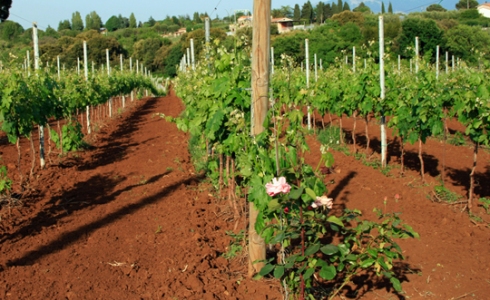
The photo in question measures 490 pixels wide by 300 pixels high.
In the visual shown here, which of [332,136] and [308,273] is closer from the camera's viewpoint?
[308,273]

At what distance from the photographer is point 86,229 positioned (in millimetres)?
6160

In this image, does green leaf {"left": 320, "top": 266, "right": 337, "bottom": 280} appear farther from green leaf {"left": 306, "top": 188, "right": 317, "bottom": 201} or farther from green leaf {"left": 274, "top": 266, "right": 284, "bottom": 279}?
green leaf {"left": 306, "top": 188, "right": 317, "bottom": 201}

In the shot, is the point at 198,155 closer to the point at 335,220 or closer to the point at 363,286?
the point at 363,286

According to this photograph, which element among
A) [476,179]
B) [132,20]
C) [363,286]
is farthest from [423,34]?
[132,20]

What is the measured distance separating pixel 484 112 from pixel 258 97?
11.4 feet

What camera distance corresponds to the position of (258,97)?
4.32 metres

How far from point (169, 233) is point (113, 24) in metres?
131

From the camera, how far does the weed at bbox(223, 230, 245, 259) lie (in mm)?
5363

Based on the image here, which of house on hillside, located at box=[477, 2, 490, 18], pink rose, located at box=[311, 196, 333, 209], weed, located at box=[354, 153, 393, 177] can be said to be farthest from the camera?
house on hillside, located at box=[477, 2, 490, 18]

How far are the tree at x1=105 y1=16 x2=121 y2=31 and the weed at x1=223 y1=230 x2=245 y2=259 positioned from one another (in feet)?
413

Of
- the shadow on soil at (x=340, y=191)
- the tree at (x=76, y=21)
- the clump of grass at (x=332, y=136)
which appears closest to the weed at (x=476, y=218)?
the shadow on soil at (x=340, y=191)

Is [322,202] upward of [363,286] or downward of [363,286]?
upward

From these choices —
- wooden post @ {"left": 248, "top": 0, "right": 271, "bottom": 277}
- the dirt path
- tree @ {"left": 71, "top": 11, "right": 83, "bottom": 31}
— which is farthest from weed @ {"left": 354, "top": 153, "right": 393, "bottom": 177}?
tree @ {"left": 71, "top": 11, "right": 83, "bottom": 31}

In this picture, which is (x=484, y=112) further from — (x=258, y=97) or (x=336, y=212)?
(x=258, y=97)
